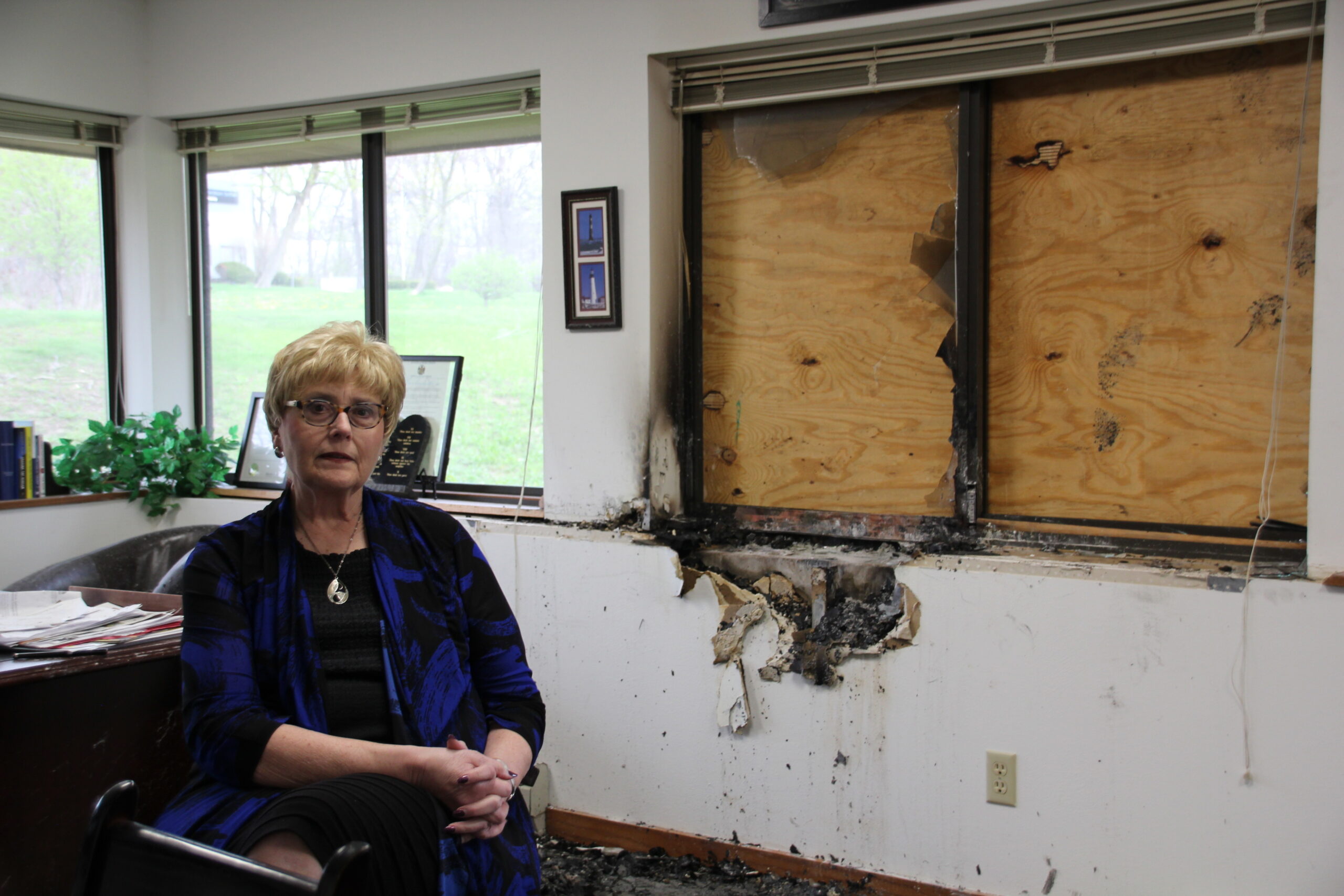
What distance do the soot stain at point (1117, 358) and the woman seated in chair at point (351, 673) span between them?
159cm

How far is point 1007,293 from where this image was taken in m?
2.47

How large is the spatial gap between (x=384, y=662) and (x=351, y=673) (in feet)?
0.18

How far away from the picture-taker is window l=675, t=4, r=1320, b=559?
2223mm

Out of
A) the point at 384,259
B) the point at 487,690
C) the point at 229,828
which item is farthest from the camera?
the point at 384,259

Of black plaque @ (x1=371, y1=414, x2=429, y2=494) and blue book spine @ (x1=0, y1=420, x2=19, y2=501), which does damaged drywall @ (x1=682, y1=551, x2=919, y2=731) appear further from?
blue book spine @ (x1=0, y1=420, x2=19, y2=501)

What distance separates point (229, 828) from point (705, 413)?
1.74 m

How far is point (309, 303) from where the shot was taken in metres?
3.48

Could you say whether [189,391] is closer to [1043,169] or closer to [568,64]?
[568,64]

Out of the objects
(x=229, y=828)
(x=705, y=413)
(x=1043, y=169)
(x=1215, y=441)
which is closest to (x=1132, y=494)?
(x=1215, y=441)

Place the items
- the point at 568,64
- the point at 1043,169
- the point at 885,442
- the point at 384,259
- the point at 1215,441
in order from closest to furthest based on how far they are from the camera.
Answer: the point at 1215,441 → the point at 1043,169 → the point at 885,442 → the point at 568,64 → the point at 384,259

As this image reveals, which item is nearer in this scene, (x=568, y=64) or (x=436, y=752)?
(x=436, y=752)

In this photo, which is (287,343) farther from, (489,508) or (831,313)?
(831,313)

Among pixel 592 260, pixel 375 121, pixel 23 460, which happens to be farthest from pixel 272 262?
pixel 592 260

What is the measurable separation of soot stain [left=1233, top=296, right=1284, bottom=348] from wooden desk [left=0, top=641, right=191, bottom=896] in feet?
7.70
